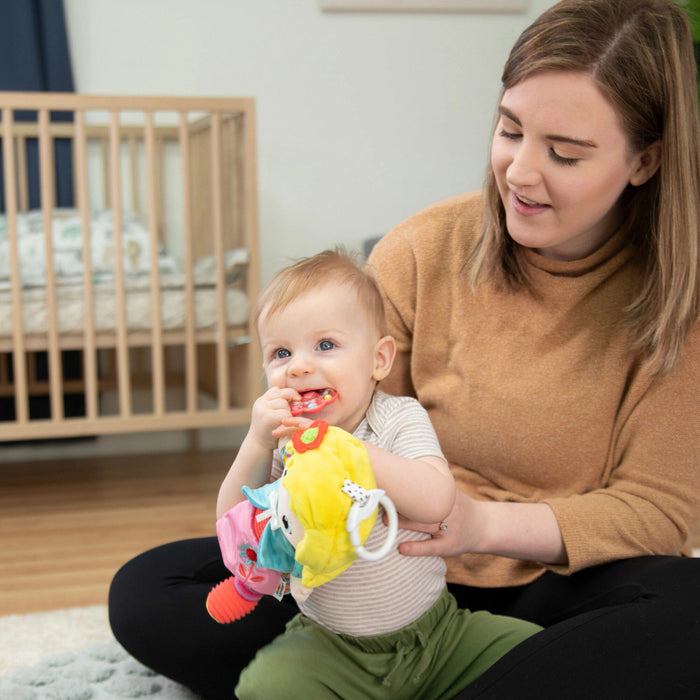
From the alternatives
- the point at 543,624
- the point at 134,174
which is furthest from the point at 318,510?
the point at 134,174

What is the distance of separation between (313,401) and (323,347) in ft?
0.21

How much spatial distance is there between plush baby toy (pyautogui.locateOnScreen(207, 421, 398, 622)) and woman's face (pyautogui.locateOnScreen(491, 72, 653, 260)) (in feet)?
1.43

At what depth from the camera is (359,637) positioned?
36.1 inches

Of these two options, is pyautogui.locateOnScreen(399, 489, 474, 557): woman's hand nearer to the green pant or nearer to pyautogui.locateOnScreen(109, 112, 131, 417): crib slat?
the green pant

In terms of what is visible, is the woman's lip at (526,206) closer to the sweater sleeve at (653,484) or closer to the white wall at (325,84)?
the sweater sleeve at (653,484)

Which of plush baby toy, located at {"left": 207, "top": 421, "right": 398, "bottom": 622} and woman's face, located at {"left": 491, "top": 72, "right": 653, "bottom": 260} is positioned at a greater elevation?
woman's face, located at {"left": 491, "top": 72, "right": 653, "bottom": 260}

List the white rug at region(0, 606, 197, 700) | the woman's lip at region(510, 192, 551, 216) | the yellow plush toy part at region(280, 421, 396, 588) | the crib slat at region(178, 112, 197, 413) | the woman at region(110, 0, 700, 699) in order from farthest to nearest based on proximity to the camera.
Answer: the crib slat at region(178, 112, 197, 413), the white rug at region(0, 606, 197, 700), the woman's lip at region(510, 192, 551, 216), the woman at region(110, 0, 700, 699), the yellow plush toy part at region(280, 421, 396, 588)

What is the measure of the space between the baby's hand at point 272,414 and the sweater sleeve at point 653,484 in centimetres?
40

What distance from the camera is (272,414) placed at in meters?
0.84

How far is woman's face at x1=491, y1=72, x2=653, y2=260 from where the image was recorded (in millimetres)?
974

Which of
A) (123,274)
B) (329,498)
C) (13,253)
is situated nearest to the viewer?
(329,498)

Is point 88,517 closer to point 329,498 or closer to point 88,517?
point 88,517

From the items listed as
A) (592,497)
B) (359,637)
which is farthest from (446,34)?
(359,637)

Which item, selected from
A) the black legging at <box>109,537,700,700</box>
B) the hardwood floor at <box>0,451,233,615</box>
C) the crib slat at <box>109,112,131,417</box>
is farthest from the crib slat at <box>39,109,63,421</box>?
the black legging at <box>109,537,700,700</box>
